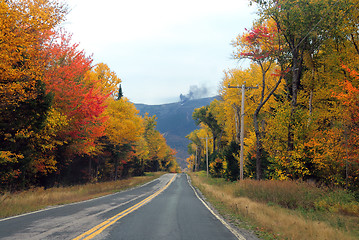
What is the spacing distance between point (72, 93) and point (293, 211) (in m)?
15.1

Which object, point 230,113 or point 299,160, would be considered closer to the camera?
point 299,160

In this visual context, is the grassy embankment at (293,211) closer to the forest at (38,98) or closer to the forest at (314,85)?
the forest at (314,85)

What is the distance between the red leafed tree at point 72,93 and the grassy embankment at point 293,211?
38.0 feet

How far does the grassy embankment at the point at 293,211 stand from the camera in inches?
334

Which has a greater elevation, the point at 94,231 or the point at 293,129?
the point at 293,129

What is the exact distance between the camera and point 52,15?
14.2m

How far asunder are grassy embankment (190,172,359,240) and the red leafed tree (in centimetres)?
1157

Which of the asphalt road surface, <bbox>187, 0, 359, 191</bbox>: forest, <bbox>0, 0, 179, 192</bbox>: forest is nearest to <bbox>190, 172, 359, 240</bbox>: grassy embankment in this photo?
the asphalt road surface

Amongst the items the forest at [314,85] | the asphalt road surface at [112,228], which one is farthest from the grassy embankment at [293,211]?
the forest at [314,85]

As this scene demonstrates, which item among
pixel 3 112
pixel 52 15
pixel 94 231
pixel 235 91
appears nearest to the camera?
pixel 94 231

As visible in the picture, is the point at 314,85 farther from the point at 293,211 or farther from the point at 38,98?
the point at 38,98

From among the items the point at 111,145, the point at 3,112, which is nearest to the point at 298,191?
the point at 3,112

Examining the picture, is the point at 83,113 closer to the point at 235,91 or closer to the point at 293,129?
the point at 293,129

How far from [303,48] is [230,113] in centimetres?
2138
